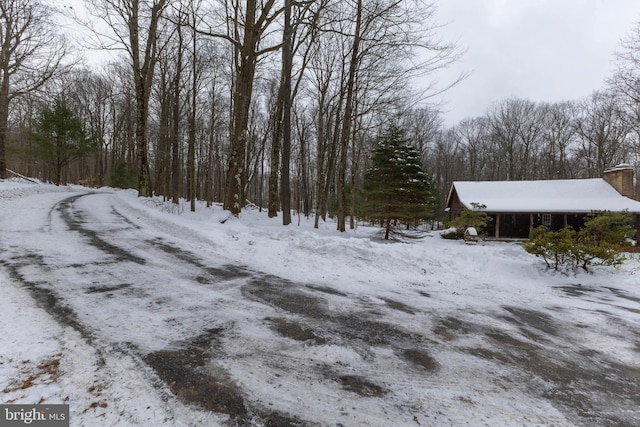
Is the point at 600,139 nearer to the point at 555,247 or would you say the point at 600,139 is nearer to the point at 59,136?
the point at 555,247

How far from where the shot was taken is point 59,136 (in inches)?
1008

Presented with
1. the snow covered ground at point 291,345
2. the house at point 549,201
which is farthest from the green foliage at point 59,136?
the house at point 549,201

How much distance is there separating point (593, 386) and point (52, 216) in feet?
38.7

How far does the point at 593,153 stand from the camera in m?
34.7

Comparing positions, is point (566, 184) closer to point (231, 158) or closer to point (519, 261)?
point (519, 261)

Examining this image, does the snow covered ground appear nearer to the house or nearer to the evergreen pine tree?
the evergreen pine tree

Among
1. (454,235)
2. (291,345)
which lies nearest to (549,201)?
(454,235)

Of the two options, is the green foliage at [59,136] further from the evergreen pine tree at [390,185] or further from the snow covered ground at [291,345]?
the snow covered ground at [291,345]

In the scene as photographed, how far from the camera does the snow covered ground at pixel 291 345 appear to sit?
1.73 m

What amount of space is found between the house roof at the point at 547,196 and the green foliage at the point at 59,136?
34.9m

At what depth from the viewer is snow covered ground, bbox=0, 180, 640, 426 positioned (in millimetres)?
1731

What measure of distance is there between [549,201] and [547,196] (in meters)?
1.27

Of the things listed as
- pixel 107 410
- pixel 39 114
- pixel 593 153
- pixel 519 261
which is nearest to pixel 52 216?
pixel 107 410

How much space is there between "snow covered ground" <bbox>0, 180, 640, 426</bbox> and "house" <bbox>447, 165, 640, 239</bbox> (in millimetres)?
15747
